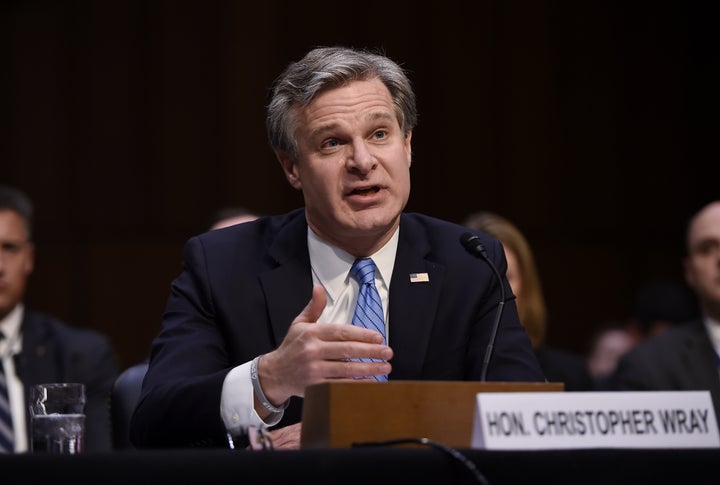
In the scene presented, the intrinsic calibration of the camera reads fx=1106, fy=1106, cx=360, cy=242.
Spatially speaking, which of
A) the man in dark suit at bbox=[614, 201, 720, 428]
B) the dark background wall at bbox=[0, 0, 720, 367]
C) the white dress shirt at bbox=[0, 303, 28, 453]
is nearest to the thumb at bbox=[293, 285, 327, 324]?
the man in dark suit at bbox=[614, 201, 720, 428]

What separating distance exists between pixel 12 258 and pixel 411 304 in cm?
247

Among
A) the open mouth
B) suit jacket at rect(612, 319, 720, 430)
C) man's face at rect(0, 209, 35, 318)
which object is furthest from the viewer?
man's face at rect(0, 209, 35, 318)

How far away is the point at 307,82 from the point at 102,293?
15.2 feet

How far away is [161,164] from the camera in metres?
7.05

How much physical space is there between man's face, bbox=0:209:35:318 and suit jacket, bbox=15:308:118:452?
100 mm

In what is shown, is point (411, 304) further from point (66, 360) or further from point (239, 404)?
point (66, 360)

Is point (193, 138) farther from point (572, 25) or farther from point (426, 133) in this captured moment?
point (572, 25)

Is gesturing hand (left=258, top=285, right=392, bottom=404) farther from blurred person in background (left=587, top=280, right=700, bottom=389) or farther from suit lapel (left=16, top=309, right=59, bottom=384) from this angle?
blurred person in background (left=587, top=280, right=700, bottom=389)

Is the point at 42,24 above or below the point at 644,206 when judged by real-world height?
above

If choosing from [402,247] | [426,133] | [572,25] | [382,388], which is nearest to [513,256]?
[402,247]

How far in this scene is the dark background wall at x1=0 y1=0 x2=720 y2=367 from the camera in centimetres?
691

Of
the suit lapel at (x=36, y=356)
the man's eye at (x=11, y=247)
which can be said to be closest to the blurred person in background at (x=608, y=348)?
the suit lapel at (x=36, y=356)

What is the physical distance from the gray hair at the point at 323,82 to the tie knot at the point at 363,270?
328 millimetres

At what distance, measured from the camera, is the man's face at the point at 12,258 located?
14.8 feet
